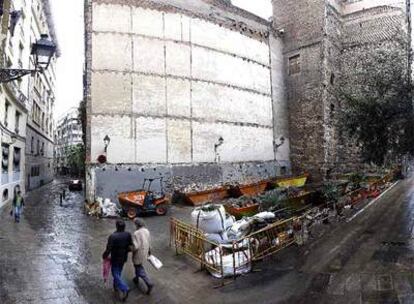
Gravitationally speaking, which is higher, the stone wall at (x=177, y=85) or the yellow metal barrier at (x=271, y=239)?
the stone wall at (x=177, y=85)

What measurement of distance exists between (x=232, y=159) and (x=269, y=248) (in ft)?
45.8

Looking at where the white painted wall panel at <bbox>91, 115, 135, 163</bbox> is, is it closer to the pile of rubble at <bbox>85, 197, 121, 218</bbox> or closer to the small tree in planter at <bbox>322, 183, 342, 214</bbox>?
the pile of rubble at <bbox>85, 197, 121, 218</bbox>

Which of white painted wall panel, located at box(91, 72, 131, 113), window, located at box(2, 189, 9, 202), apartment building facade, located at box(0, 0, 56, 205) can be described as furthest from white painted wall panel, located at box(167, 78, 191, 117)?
window, located at box(2, 189, 9, 202)

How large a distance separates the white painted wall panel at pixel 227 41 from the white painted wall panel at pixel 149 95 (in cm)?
362

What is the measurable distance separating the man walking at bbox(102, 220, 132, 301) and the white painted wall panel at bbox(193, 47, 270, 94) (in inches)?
613

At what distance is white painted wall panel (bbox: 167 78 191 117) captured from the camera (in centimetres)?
2047

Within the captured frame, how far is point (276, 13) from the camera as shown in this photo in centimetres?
2812

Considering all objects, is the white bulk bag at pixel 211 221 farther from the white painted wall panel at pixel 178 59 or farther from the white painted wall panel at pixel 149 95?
the white painted wall panel at pixel 178 59

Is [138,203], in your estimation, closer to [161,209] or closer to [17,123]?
[161,209]

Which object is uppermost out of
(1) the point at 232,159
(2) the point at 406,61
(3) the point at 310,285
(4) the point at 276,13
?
(4) the point at 276,13

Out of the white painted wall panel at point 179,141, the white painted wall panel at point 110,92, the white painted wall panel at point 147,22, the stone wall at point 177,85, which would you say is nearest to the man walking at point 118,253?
the stone wall at point 177,85

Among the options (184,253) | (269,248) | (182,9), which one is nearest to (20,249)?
(184,253)

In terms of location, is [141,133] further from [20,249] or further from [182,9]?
[20,249]

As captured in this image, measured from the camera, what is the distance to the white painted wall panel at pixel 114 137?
18.3m
